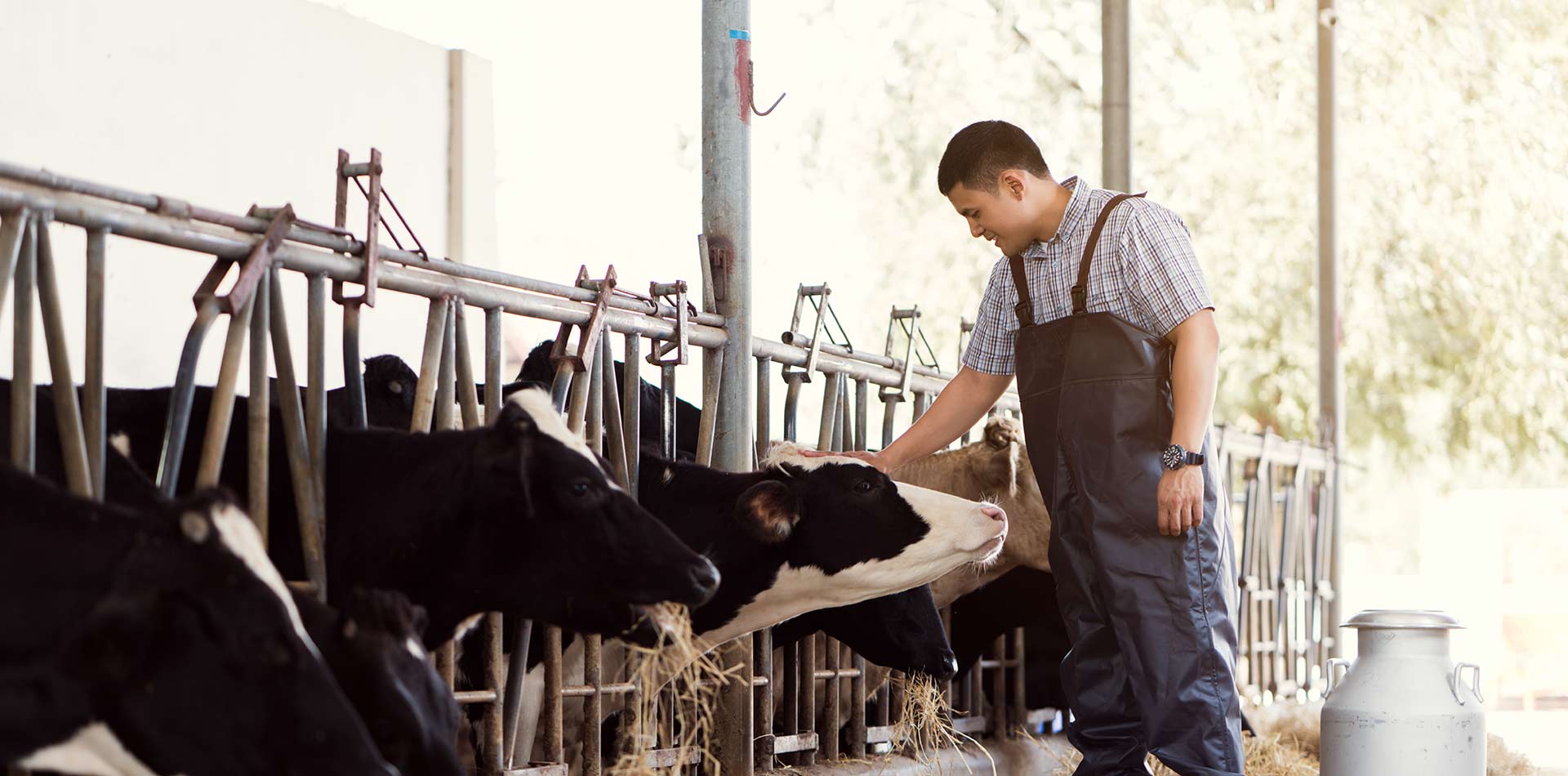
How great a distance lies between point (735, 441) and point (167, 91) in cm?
602

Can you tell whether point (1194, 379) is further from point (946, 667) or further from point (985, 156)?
point (946, 667)

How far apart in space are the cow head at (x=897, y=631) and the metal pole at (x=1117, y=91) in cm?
386

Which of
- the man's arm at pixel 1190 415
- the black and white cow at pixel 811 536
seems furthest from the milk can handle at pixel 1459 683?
the black and white cow at pixel 811 536

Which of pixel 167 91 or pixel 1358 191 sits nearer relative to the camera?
pixel 167 91

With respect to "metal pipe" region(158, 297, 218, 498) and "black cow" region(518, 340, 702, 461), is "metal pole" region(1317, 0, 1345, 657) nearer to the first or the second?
"black cow" region(518, 340, 702, 461)

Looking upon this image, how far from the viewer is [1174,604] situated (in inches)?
168

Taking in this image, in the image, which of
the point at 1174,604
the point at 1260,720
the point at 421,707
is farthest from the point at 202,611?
the point at 1260,720

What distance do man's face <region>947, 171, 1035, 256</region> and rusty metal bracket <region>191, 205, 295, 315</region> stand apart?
175 cm

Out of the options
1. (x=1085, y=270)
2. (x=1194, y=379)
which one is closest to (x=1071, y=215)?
(x=1085, y=270)

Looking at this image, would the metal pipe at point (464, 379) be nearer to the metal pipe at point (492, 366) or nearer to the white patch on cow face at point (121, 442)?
the metal pipe at point (492, 366)

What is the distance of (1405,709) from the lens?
5.07m

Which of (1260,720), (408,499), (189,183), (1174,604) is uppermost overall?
(189,183)

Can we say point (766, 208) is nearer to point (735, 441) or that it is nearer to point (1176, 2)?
point (1176, 2)

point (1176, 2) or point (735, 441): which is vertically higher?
point (1176, 2)
